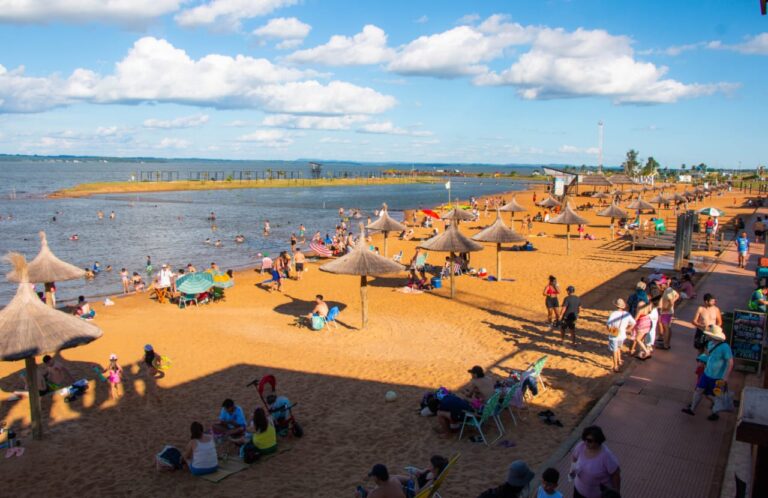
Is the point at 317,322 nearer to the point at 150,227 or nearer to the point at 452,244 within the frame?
the point at 452,244

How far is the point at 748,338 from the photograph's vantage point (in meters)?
8.91

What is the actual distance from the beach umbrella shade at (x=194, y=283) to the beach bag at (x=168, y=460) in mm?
9387

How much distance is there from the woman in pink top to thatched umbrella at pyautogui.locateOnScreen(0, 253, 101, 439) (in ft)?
24.3

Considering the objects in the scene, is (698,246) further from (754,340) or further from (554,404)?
(554,404)

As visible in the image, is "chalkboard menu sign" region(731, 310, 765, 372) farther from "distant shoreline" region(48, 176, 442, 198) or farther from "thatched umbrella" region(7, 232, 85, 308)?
"distant shoreline" region(48, 176, 442, 198)

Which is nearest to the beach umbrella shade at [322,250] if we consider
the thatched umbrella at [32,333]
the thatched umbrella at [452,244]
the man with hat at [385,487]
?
the thatched umbrella at [452,244]

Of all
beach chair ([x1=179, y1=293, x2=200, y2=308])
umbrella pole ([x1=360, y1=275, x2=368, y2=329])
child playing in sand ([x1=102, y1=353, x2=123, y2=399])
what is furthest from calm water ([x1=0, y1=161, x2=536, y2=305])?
umbrella pole ([x1=360, y1=275, x2=368, y2=329])

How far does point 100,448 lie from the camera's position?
7.97 m

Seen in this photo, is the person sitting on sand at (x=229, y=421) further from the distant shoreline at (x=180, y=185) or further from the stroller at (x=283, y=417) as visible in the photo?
the distant shoreline at (x=180, y=185)

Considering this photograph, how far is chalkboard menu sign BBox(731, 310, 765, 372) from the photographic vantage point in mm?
8812

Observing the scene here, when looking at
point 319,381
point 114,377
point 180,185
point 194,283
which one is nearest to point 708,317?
point 319,381

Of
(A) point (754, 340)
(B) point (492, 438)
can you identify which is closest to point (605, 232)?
(A) point (754, 340)

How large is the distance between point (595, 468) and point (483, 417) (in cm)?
297

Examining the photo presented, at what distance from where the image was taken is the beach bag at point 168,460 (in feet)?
23.5
